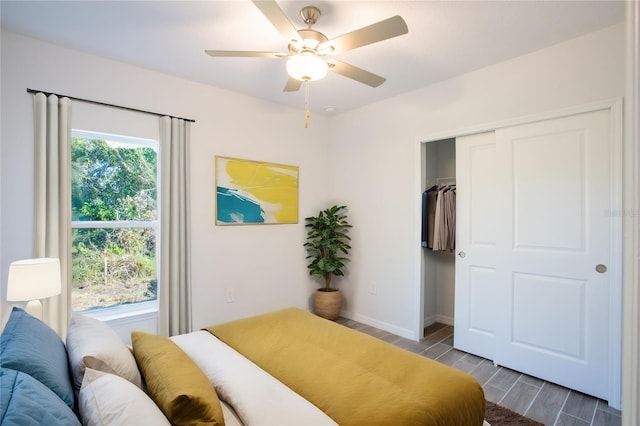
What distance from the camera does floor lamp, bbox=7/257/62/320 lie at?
6.06 feet

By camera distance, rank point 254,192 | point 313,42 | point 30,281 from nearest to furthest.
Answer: point 30,281, point 313,42, point 254,192

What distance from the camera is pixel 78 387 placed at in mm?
1183

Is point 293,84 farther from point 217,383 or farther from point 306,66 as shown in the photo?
point 217,383

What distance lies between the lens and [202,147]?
321 cm

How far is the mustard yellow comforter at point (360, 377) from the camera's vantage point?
1266 mm

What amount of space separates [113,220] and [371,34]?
265cm

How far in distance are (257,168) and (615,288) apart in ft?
10.9

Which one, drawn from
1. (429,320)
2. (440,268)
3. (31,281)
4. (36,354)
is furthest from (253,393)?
(440,268)

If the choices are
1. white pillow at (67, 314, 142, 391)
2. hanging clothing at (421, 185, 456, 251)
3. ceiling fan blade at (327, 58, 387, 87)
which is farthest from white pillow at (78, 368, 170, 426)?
hanging clothing at (421, 185, 456, 251)

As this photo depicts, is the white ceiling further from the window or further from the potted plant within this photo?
the potted plant

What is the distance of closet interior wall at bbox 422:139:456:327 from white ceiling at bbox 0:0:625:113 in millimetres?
1124

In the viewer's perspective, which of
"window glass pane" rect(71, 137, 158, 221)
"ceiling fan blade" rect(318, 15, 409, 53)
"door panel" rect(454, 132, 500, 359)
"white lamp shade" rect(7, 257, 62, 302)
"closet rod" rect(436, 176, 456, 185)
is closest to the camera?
"ceiling fan blade" rect(318, 15, 409, 53)

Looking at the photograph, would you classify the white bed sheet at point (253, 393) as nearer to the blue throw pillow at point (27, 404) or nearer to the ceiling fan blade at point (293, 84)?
the blue throw pillow at point (27, 404)

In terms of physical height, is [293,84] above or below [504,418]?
above
